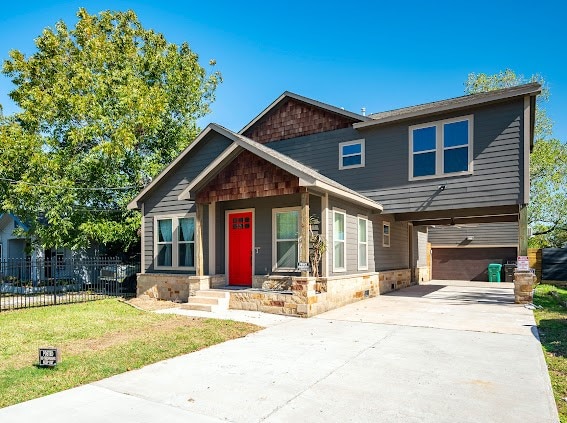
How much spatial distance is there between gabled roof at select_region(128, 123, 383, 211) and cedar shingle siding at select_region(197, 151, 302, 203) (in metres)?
0.24

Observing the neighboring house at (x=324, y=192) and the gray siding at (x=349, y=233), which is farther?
the gray siding at (x=349, y=233)

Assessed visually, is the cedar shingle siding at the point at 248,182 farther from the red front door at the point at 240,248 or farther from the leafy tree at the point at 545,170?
the leafy tree at the point at 545,170

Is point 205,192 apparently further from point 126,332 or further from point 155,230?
point 126,332

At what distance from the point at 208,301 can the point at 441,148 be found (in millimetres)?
8158

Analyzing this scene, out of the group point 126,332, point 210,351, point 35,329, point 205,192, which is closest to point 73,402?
point 210,351

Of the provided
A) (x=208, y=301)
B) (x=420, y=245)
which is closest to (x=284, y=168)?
(x=208, y=301)

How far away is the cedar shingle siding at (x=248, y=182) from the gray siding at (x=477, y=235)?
15.6 meters

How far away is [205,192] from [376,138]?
19.4 feet

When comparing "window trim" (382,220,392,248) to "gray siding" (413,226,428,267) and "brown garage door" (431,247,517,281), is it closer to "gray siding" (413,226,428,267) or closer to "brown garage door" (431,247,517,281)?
"gray siding" (413,226,428,267)

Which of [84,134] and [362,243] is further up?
[84,134]

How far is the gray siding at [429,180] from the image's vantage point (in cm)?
1117

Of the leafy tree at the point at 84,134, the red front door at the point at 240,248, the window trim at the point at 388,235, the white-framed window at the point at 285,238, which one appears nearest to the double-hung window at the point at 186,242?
the red front door at the point at 240,248

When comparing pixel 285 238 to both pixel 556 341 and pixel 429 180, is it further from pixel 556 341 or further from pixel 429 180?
pixel 556 341

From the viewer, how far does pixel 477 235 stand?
22.1 metres
